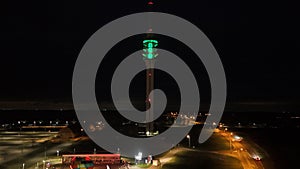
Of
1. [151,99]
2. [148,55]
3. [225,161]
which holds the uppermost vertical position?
[148,55]

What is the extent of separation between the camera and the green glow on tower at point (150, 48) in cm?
11162

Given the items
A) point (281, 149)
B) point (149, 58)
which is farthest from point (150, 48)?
point (281, 149)

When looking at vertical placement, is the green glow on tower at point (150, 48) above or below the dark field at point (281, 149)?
above

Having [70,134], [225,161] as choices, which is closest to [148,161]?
[225,161]

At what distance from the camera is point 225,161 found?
4444cm

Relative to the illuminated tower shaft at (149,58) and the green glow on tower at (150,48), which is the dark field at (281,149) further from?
the green glow on tower at (150,48)

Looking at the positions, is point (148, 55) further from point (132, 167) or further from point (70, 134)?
point (132, 167)

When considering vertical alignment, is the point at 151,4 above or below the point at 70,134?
above

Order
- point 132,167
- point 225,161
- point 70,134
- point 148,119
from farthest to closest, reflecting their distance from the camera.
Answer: point 148,119 < point 70,134 < point 225,161 < point 132,167

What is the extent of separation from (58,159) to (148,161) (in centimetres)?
1301

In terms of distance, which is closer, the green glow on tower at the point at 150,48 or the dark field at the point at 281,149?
the dark field at the point at 281,149

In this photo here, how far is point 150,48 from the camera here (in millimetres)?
111625

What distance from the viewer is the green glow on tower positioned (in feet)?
366

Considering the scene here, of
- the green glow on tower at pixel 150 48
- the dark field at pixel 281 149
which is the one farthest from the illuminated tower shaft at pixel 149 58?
the dark field at pixel 281 149
